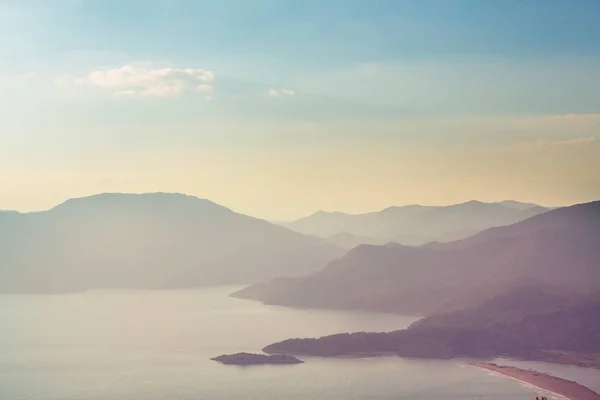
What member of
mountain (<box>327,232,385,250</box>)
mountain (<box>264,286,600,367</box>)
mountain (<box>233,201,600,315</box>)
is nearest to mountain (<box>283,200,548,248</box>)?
mountain (<box>327,232,385,250</box>)

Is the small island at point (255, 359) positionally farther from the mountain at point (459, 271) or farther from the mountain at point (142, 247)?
the mountain at point (142, 247)

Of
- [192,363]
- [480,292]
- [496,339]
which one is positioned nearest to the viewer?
[192,363]

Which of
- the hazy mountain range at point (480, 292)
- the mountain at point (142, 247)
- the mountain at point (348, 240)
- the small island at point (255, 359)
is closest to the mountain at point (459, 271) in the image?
the hazy mountain range at point (480, 292)

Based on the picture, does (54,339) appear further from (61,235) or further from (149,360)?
(61,235)

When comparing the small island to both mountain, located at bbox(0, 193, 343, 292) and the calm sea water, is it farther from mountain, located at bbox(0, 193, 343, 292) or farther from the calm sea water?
mountain, located at bbox(0, 193, 343, 292)

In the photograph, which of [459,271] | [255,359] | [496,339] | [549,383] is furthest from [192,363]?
[459,271]

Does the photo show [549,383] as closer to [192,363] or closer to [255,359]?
[255,359]
